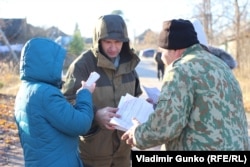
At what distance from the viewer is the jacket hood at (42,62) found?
2.60 metres

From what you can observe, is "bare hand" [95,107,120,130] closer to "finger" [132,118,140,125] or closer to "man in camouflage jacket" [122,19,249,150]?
"finger" [132,118,140,125]

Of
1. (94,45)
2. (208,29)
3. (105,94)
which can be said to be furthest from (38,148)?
(208,29)

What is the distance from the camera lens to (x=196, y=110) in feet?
7.64

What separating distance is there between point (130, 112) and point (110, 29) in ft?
2.49

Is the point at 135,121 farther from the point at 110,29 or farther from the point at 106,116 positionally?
the point at 110,29

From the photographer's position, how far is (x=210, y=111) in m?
2.32

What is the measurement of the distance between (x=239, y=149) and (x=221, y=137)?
0.17 m

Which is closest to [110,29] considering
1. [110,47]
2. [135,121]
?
[110,47]

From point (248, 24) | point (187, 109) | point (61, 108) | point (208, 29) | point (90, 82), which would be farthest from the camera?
point (208, 29)

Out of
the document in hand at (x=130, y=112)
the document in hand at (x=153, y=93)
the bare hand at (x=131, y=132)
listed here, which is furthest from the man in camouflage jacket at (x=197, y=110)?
the document in hand at (x=153, y=93)

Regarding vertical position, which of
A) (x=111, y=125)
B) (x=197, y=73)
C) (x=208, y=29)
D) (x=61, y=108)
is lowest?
(x=208, y=29)

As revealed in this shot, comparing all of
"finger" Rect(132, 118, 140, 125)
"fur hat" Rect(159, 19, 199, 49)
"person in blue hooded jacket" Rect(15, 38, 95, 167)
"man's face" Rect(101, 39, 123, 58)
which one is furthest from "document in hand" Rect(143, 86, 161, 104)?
"fur hat" Rect(159, 19, 199, 49)

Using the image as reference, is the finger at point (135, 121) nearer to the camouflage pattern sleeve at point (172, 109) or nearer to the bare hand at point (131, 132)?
the bare hand at point (131, 132)

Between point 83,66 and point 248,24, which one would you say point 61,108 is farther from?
point 248,24
